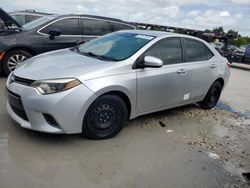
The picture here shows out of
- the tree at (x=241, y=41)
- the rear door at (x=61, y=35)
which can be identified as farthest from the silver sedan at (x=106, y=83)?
the tree at (x=241, y=41)

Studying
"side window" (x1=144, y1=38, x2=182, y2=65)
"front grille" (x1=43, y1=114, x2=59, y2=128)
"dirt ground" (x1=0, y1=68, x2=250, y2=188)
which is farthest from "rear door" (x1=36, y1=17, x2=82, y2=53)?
"front grille" (x1=43, y1=114, x2=59, y2=128)

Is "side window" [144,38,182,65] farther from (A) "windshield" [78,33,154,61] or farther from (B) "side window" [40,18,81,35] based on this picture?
(B) "side window" [40,18,81,35]

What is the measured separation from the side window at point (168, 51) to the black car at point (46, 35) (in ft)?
9.04

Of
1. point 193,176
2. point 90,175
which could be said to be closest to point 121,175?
point 90,175

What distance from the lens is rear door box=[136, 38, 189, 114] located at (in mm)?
4320

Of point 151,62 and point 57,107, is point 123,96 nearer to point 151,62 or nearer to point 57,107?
point 151,62

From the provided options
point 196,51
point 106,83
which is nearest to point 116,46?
point 106,83

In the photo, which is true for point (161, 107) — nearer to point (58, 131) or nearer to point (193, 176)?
point (193, 176)

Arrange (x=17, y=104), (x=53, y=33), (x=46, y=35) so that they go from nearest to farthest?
(x=17, y=104) < (x=53, y=33) < (x=46, y=35)

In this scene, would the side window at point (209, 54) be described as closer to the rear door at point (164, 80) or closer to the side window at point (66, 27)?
the rear door at point (164, 80)

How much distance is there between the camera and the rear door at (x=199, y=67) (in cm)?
521

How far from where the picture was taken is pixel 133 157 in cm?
374

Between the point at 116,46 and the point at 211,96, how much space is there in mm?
2599

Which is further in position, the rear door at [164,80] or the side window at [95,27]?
the side window at [95,27]
